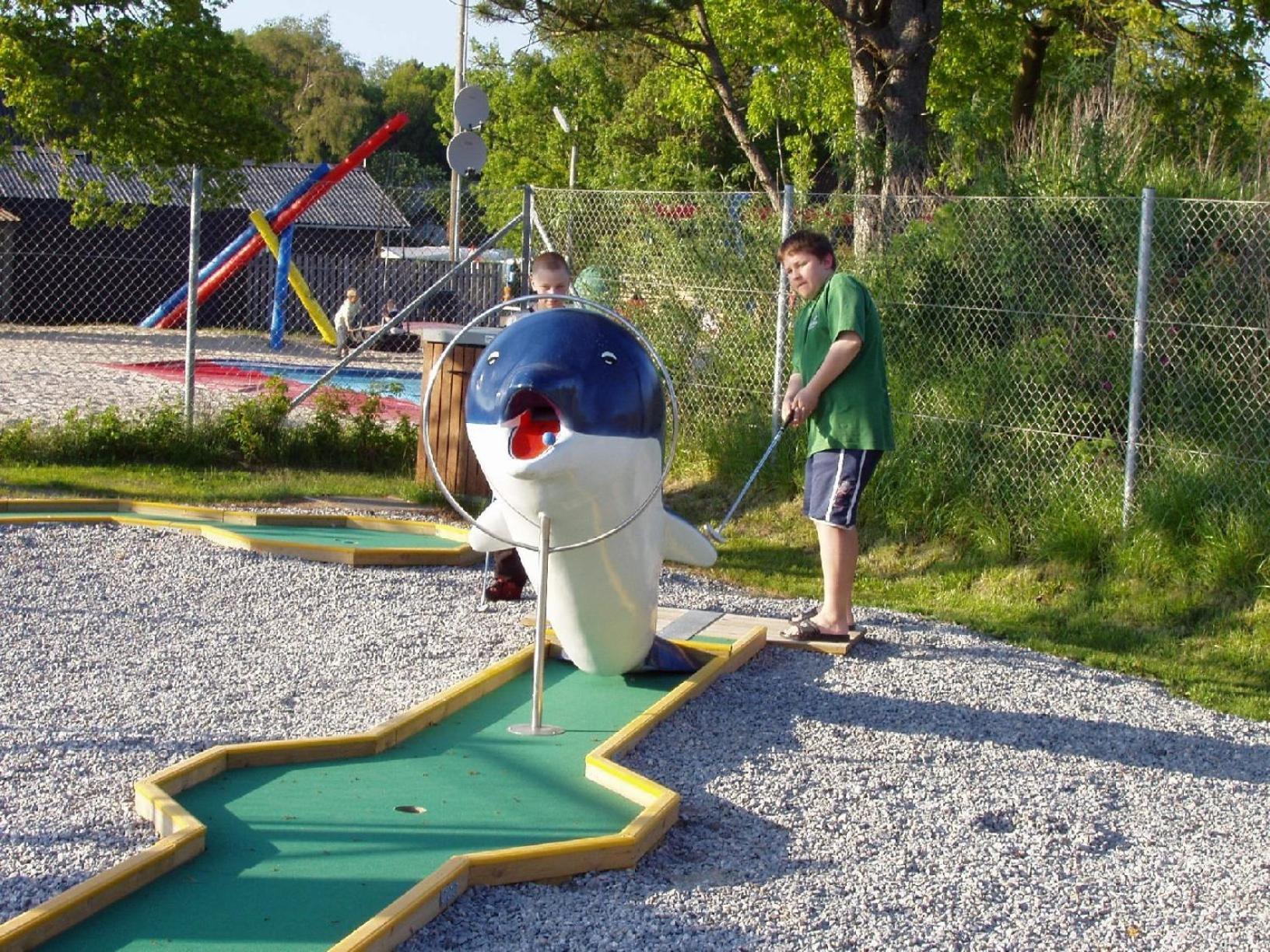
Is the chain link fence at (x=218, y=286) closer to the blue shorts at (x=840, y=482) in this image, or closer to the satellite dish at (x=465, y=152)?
the satellite dish at (x=465, y=152)

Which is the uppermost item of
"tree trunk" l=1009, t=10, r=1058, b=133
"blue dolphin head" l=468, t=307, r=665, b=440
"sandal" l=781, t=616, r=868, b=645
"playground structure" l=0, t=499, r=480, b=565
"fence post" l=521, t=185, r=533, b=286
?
"tree trunk" l=1009, t=10, r=1058, b=133

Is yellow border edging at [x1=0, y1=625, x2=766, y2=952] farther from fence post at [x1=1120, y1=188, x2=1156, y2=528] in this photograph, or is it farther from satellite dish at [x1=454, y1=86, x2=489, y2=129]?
satellite dish at [x1=454, y1=86, x2=489, y2=129]

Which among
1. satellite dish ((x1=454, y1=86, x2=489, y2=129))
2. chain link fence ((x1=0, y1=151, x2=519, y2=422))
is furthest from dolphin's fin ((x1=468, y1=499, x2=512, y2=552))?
chain link fence ((x1=0, y1=151, x2=519, y2=422))

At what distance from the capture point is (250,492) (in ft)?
35.3

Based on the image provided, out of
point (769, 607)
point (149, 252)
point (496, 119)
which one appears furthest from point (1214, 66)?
point (496, 119)

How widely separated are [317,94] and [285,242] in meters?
43.6

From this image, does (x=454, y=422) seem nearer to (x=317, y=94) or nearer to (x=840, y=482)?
(x=840, y=482)

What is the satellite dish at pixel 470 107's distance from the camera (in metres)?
14.0

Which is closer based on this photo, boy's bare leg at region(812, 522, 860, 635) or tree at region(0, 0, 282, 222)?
boy's bare leg at region(812, 522, 860, 635)

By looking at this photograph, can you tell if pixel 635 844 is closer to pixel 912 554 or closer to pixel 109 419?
pixel 912 554

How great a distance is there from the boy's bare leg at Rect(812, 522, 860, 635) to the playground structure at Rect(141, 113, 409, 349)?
21.0 meters

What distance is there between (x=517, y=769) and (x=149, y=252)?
30855 millimetres

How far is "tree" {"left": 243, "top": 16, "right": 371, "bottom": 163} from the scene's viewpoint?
215ft

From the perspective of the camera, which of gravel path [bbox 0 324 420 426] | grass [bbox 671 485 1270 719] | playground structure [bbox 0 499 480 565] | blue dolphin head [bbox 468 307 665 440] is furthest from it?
gravel path [bbox 0 324 420 426]
